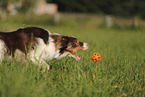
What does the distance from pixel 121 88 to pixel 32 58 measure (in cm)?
149

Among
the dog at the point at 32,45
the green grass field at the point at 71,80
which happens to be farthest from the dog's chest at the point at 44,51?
the green grass field at the point at 71,80

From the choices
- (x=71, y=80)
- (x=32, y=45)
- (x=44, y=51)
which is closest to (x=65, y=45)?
(x=44, y=51)

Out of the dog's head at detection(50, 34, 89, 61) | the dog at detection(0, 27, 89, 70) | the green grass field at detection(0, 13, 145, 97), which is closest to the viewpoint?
the green grass field at detection(0, 13, 145, 97)

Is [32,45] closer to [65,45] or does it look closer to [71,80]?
[65,45]

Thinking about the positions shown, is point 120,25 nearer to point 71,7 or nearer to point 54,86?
point 54,86

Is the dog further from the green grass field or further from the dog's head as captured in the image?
the green grass field

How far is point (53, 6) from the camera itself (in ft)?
139

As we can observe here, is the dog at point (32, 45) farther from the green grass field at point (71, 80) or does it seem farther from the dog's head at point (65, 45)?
the green grass field at point (71, 80)

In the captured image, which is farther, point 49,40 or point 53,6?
point 53,6

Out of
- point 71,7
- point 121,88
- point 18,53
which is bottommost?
point 121,88

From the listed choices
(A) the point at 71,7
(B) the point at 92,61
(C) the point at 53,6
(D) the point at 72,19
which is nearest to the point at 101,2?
(A) the point at 71,7

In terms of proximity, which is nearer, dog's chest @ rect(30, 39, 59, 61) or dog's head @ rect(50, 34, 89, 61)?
dog's chest @ rect(30, 39, 59, 61)

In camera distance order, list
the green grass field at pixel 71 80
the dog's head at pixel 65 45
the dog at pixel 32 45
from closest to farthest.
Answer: the green grass field at pixel 71 80
the dog at pixel 32 45
the dog's head at pixel 65 45

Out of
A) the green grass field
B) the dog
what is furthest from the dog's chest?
the green grass field
